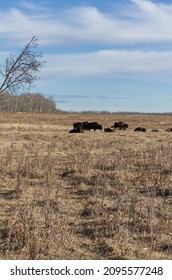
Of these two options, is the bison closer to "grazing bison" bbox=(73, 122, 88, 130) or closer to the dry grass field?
"grazing bison" bbox=(73, 122, 88, 130)

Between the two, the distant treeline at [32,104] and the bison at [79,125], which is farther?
the distant treeline at [32,104]

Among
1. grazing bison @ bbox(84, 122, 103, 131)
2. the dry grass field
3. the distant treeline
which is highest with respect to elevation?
the distant treeline

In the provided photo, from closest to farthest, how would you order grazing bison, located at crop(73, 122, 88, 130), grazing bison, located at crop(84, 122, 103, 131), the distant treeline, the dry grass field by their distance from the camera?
the dry grass field < grazing bison, located at crop(73, 122, 88, 130) < grazing bison, located at crop(84, 122, 103, 131) < the distant treeline

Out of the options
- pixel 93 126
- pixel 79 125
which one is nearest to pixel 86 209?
pixel 79 125

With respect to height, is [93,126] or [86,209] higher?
[93,126]

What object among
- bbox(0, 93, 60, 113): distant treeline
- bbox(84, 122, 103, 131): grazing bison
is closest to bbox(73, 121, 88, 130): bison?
bbox(84, 122, 103, 131): grazing bison

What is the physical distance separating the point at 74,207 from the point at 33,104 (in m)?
178

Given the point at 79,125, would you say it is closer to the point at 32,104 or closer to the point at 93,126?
the point at 93,126

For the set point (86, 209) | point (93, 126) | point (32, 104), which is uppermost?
point (32, 104)

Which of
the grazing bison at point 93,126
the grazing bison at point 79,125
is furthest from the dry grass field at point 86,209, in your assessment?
the grazing bison at point 93,126

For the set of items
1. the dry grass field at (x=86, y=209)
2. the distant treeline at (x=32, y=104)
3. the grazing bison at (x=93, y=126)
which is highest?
the distant treeline at (x=32, y=104)

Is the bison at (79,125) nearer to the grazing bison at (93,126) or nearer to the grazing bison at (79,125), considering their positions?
the grazing bison at (79,125)

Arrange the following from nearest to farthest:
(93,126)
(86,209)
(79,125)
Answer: (86,209) < (79,125) < (93,126)
